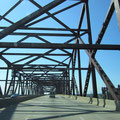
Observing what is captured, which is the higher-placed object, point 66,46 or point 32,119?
point 66,46

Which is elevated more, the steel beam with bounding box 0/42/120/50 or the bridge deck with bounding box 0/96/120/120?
the steel beam with bounding box 0/42/120/50

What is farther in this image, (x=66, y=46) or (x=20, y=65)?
(x=20, y=65)

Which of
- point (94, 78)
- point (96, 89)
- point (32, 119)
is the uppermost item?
point (94, 78)

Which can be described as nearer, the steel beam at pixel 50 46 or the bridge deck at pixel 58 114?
the bridge deck at pixel 58 114

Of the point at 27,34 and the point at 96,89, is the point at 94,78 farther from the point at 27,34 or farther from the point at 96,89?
the point at 27,34

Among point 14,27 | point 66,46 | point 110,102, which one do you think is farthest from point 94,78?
point 14,27

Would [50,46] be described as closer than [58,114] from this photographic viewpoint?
No

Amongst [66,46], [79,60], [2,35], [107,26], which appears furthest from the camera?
[79,60]

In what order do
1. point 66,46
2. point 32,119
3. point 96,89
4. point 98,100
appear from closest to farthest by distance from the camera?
point 32,119, point 66,46, point 98,100, point 96,89

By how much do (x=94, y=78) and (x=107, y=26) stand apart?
6409 millimetres

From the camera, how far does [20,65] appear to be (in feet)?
97.0

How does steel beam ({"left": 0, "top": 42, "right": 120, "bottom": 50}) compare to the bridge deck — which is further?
steel beam ({"left": 0, "top": 42, "right": 120, "bottom": 50})

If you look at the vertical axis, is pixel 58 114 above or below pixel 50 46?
below

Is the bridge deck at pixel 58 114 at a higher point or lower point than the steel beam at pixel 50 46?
lower
